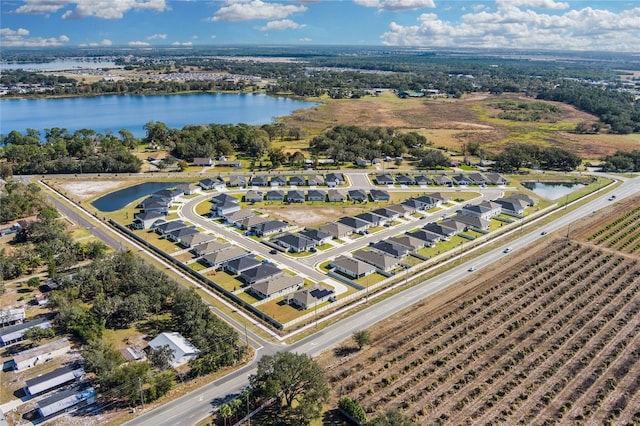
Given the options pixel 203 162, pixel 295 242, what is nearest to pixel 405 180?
pixel 295 242

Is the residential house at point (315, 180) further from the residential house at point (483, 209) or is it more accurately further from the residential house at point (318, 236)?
the residential house at point (483, 209)

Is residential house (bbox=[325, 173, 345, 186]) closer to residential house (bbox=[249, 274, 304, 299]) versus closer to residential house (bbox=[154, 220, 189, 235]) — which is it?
residential house (bbox=[154, 220, 189, 235])

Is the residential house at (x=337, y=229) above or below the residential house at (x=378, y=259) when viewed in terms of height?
above

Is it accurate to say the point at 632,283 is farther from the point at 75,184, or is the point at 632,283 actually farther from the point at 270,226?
the point at 75,184

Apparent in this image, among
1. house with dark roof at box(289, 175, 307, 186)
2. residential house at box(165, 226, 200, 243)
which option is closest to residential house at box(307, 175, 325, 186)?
house with dark roof at box(289, 175, 307, 186)

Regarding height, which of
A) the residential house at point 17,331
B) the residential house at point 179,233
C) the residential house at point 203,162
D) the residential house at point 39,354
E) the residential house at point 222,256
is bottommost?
the residential house at point 39,354

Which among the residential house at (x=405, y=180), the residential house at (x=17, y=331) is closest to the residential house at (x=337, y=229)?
the residential house at (x=405, y=180)
